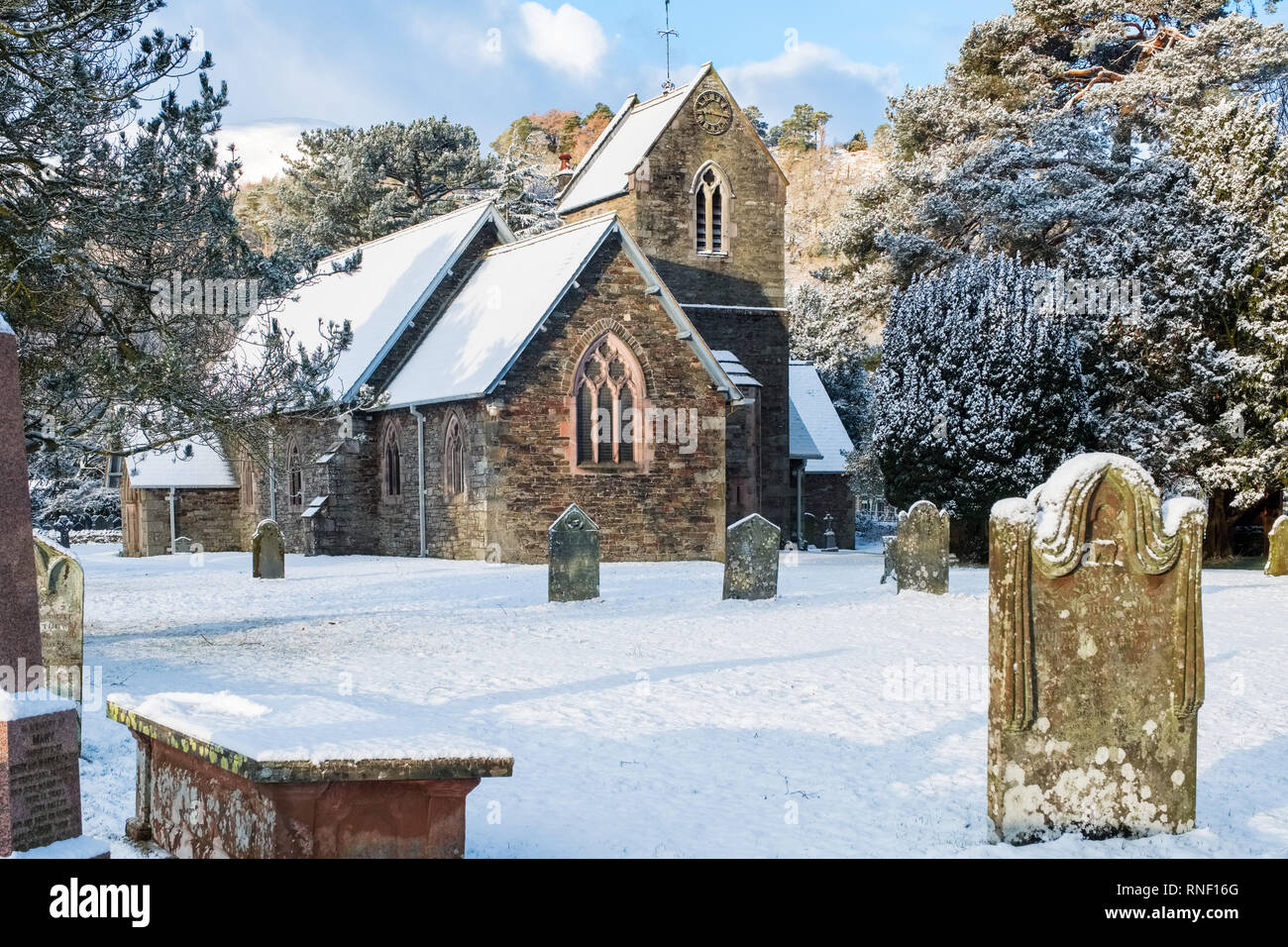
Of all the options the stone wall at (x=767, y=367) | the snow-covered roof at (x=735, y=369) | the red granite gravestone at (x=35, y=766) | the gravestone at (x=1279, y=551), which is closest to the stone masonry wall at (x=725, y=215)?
the stone wall at (x=767, y=367)

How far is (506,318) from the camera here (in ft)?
91.1

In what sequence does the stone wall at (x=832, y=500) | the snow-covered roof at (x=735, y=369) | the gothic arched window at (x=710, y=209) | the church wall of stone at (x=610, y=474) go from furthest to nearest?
1. the stone wall at (x=832, y=500)
2. the gothic arched window at (x=710, y=209)
3. the snow-covered roof at (x=735, y=369)
4. the church wall of stone at (x=610, y=474)

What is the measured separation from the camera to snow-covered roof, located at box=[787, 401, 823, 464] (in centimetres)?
3956

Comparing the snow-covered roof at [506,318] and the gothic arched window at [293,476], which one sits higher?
the snow-covered roof at [506,318]

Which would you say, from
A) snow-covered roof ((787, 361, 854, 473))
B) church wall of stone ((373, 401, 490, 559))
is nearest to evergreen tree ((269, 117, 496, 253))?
snow-covered roof ((787, 361, 854, 473))

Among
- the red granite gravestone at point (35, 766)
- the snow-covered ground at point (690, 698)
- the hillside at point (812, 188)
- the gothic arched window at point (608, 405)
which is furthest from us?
the hillside at point (812, 188)

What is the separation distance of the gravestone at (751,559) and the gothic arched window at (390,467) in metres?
14.3

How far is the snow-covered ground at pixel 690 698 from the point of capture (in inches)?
259

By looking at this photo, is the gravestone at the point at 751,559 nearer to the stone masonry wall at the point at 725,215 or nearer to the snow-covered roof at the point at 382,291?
the snow-covered roof at the point at 382,291

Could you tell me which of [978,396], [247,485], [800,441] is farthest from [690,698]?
[800,441]

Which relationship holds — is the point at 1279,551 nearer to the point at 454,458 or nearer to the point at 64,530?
the point at 454,458

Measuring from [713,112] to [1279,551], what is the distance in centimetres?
1912

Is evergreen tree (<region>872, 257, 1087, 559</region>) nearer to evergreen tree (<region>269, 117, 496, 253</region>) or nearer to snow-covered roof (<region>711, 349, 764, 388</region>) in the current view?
snow-covered roof (<region>711, 349, 764, 388</region>)

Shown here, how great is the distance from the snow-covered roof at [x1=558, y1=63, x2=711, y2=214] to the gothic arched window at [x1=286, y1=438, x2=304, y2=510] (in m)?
10.7
